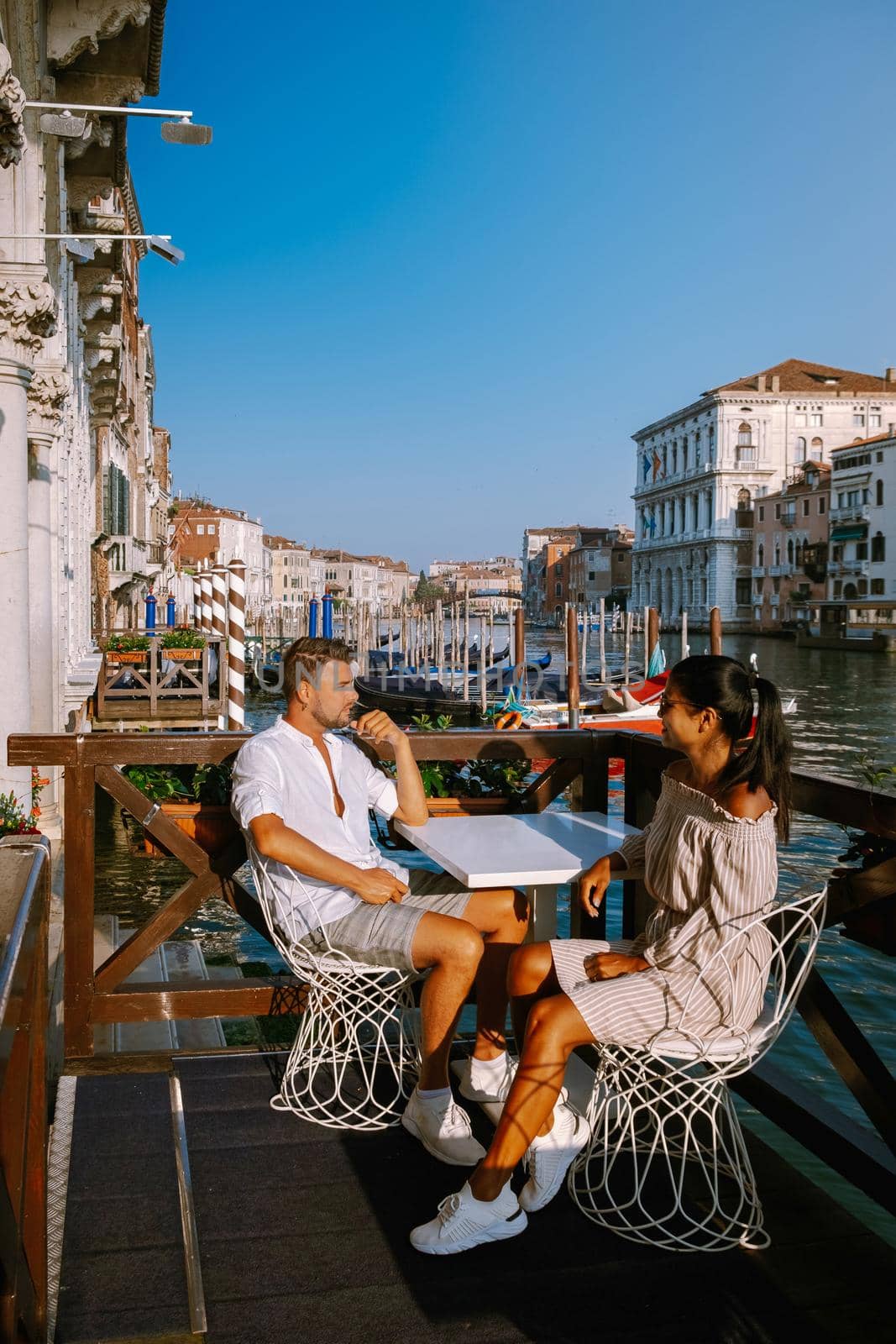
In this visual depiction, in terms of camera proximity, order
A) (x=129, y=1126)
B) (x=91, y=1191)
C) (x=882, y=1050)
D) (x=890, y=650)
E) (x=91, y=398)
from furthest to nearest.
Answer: (x=890, y=650)
(x=91, y=398)
(x=882, y=1050)
(x=129, y=1126)
(x=91, y=1191)

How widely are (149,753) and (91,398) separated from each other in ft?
49.0

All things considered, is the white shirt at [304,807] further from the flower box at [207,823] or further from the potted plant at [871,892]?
the potted plant at [871,892]

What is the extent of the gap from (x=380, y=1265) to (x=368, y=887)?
33.4 inches

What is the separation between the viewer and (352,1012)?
3.07 m

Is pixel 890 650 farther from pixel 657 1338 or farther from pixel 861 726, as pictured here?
pixel 657 1338

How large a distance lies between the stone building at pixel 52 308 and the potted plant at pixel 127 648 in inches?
57.0

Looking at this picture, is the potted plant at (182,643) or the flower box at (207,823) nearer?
the flower box at (207,823)

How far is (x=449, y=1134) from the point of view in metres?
2.84

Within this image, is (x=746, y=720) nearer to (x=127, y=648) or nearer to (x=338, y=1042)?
(x=338, y=1042)

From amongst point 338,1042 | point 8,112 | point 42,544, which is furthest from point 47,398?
point 338,1042

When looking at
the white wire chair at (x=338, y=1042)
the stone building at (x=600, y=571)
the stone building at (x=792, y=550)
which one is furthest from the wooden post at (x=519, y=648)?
the stone building at (x=600, y=571)

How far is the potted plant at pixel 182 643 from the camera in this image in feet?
55.3

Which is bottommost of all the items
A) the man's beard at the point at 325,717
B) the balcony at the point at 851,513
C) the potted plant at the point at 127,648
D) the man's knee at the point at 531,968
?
the man's knee at the point at 531,968

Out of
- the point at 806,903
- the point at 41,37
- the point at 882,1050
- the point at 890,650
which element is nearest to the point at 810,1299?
the point at 806,903
